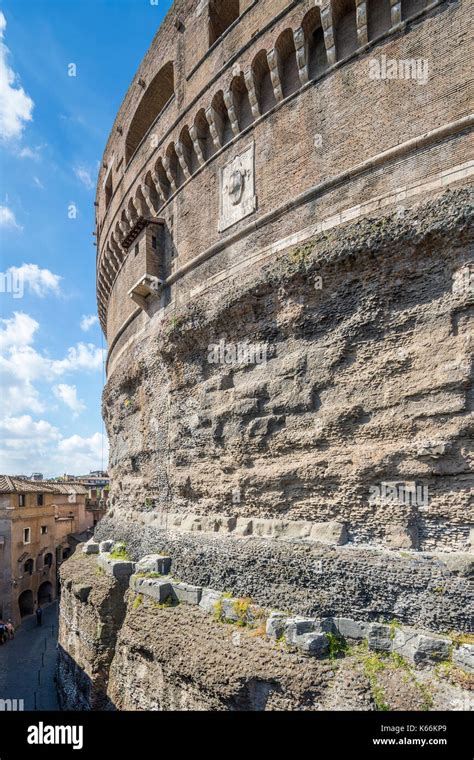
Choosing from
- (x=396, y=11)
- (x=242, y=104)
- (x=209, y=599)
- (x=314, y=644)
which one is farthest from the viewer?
(x=242, y=104)

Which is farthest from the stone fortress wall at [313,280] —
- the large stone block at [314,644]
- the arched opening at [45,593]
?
the arched opening at [45,593]

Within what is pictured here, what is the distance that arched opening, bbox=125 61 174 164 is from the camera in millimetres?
12453

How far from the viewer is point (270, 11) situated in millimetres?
8414

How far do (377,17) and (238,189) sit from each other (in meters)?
3.34

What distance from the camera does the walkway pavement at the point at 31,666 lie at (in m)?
11.8

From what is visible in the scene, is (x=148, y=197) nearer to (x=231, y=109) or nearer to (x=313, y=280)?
(x=231, y=109)

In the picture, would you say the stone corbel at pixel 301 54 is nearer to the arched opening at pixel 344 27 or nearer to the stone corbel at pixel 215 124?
the arched opening at pixel 344 27

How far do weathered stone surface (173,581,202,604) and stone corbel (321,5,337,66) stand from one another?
8.68m

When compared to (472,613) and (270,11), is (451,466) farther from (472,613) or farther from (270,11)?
(270,11)

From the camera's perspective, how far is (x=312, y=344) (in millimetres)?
7188

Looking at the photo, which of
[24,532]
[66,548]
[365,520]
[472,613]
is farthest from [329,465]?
[66,548]

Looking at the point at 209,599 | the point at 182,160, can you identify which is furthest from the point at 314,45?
the point at 209,599

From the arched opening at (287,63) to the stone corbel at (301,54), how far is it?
178mm

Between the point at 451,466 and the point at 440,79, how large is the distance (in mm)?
5115
